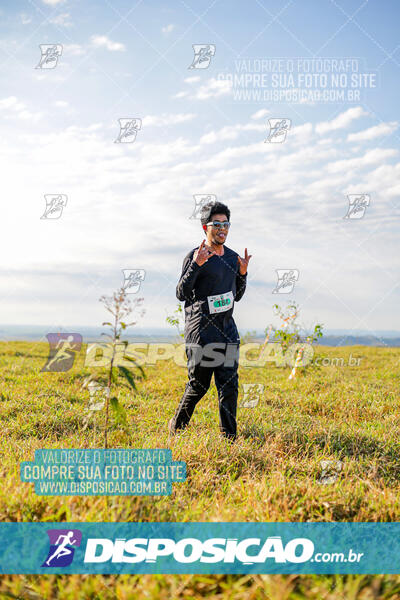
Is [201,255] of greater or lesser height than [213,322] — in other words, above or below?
above

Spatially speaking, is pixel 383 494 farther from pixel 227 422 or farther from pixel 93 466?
pixel 93 466

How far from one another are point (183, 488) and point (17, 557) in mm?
1371

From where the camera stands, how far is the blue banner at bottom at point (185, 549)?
2.60 meters

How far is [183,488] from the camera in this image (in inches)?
141

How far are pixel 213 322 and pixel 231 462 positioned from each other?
58.1 inches

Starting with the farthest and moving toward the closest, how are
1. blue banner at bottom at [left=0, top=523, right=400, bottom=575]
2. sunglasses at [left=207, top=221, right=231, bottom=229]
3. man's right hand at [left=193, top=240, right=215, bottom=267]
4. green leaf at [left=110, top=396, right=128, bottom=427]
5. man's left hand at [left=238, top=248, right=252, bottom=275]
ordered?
man's left hand at [left=238, top=248, right=252, bottom=275], sunglasses at [left=207, top=221, right=231, bottom=229], man's right hand at [left=193, top=240, right=215, bottom=267], green leaf at [left=110, top=396, right=128, bottom=427], blue banner at bottom at [left=0, top=523, right=400, bottom=575]

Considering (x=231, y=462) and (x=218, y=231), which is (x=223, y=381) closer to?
(x=231, y=462)

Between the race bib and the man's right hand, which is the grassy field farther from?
the man's right hand

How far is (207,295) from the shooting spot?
15.9ft

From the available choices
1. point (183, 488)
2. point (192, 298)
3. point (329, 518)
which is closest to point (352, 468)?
point (329, 518)

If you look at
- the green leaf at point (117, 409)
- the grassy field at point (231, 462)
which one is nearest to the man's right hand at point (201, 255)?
the green leaf at point (117, 409)

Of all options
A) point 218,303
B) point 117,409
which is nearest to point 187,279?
point 218,303

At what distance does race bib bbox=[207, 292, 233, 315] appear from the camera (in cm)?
482

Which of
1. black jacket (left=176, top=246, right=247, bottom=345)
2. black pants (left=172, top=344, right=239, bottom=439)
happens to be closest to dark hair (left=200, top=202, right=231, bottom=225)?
black jacket (left=176, top=246, right=247, bottom=345)
